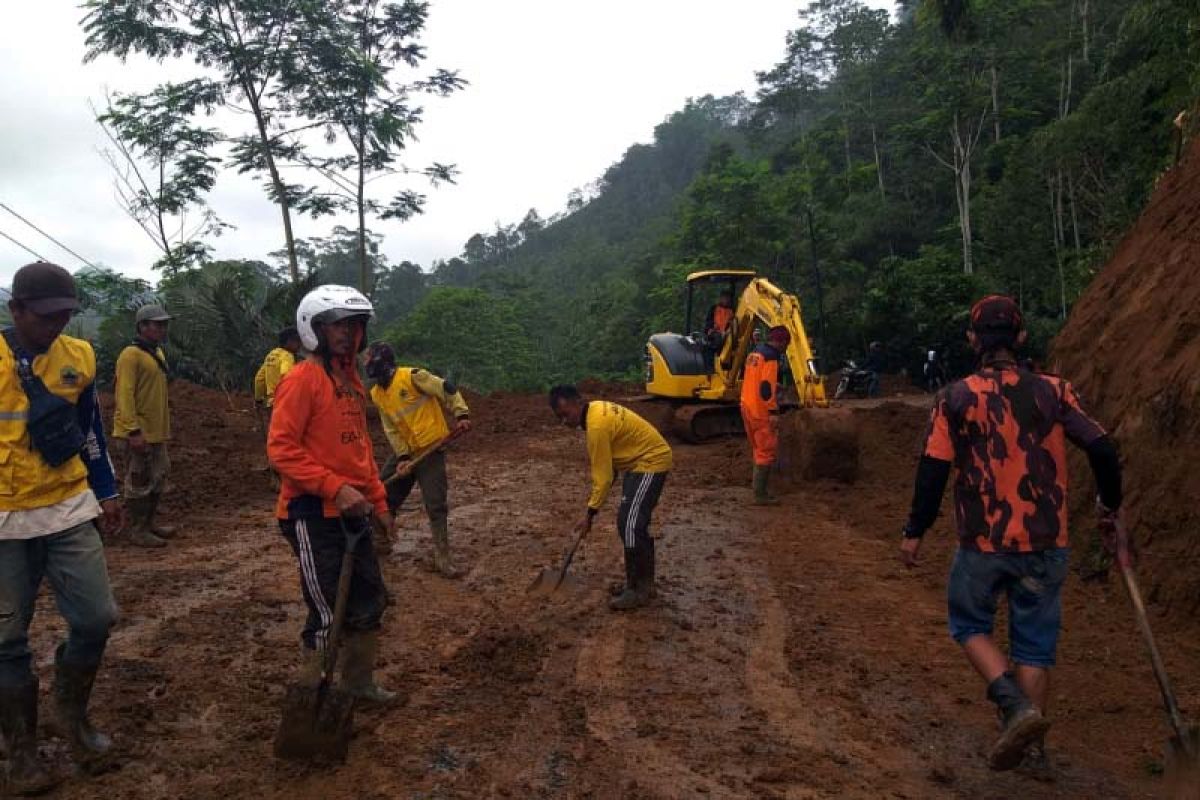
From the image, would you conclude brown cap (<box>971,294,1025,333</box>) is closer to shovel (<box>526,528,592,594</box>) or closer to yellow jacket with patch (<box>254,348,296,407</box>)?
shovel (<box>526,528,592,594</box>)

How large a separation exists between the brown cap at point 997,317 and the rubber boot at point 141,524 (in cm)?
719

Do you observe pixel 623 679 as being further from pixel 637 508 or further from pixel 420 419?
pixel 420 419

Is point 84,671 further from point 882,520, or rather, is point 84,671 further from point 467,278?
point 467,278

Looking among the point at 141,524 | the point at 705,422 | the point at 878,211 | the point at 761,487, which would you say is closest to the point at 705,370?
the point at 705,422

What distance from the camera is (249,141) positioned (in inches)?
731

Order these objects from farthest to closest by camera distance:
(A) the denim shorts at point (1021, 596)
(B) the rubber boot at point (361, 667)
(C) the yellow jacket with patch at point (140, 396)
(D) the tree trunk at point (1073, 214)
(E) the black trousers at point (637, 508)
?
(D) the tree trunk at point (1073, 214) → (C) the yellow jacket with patch at point (140, 396) → (E) the black trousers at point (637, 508) → (B) the rubber boot at point (361, 667) → (A) the denim shorts at point (1021, 596)

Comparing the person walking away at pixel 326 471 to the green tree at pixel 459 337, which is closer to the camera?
the person walking away at pixel 326 471

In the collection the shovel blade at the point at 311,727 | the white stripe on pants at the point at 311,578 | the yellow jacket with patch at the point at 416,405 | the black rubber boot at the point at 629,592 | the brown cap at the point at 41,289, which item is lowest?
the black rubber boot at the point at 629,592

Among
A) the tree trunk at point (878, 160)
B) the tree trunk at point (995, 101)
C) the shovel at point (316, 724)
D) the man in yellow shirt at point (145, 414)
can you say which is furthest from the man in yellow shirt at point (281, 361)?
the tree trunk at point (878, 160)

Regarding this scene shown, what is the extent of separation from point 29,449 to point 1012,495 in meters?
3.98

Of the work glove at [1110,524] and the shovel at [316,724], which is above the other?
the work glove at [1110,524]

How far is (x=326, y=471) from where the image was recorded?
376 cm

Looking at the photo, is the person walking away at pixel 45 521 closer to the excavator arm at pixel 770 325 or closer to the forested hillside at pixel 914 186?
the excavator arm at pixel 770 325

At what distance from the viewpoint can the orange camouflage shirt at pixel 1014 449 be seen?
11.3 feet
